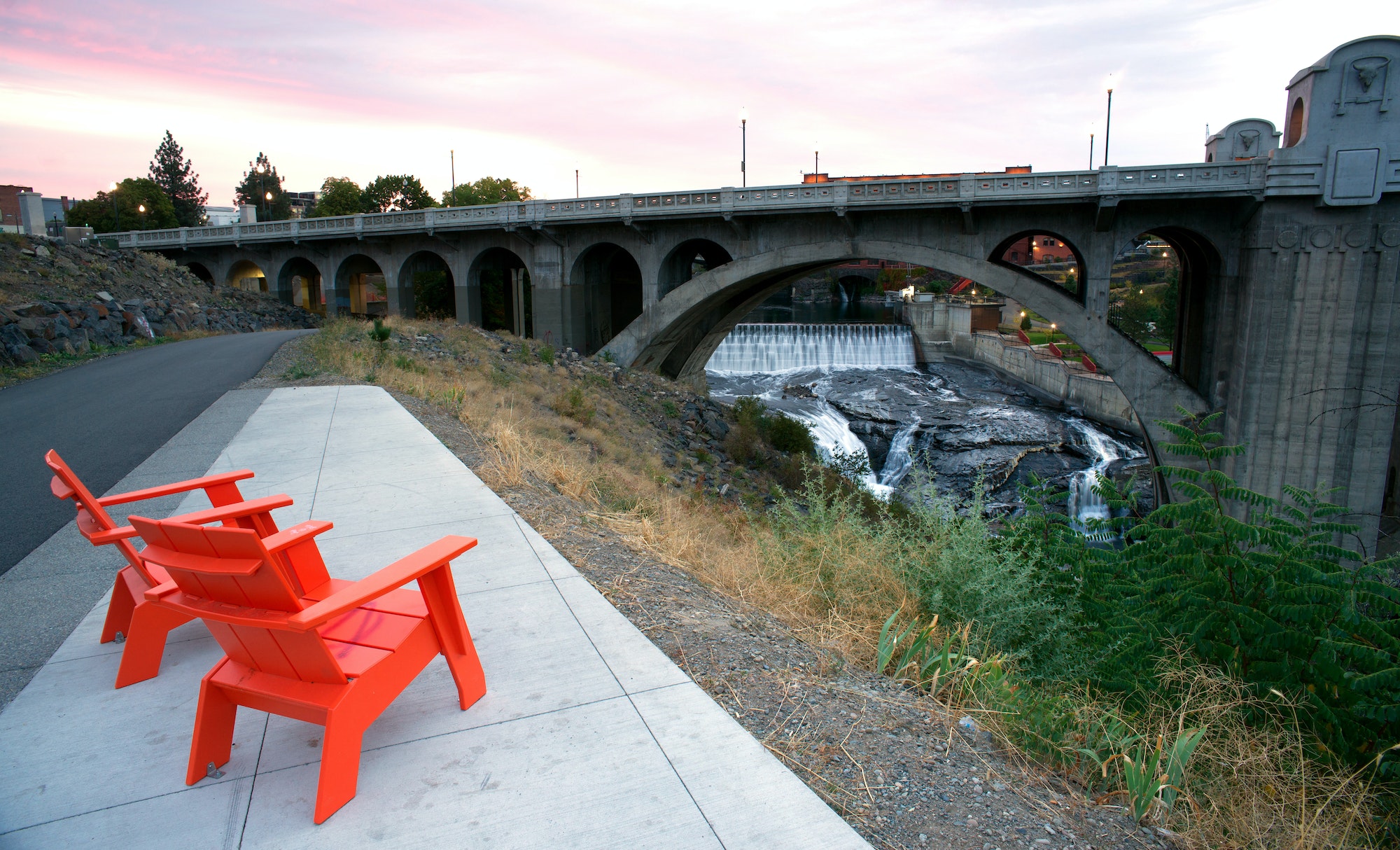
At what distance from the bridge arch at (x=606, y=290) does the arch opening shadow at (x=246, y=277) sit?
1939 centimetres

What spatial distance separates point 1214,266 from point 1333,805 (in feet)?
74.1

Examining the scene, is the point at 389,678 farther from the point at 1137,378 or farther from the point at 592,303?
the point at 592,303

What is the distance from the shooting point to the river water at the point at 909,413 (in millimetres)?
25766

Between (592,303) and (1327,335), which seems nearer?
(1327,335)

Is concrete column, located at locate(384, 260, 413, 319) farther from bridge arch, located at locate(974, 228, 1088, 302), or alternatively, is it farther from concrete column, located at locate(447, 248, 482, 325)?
bridge arch, located at locate(974, 228, 1088, 302)

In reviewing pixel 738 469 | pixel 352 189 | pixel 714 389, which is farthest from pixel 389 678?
pixel 352 189

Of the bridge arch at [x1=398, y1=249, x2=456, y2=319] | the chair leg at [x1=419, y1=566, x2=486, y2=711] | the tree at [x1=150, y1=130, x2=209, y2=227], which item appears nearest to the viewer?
the chair leg at [x1=419, y1=566, x2=486, y2=711]

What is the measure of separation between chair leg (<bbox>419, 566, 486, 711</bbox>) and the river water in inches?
606

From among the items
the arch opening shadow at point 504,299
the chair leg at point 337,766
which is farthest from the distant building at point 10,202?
the chair leg at point 337,766

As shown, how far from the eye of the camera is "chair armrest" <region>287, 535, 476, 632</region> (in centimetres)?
242

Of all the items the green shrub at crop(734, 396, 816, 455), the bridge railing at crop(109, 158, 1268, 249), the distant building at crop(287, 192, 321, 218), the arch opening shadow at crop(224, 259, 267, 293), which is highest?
the distant building at crop(287, 192, 321, 218)

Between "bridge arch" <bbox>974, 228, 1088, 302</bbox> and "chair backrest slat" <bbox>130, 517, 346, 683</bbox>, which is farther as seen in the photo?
"bridge arch" <bbox>974, 228, 1088, 302</bbox>

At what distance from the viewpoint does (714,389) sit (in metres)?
37.6

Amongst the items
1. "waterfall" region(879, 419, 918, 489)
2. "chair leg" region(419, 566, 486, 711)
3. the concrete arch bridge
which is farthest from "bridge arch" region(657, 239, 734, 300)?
"chair leg" region(419, 566, 486, 711)
